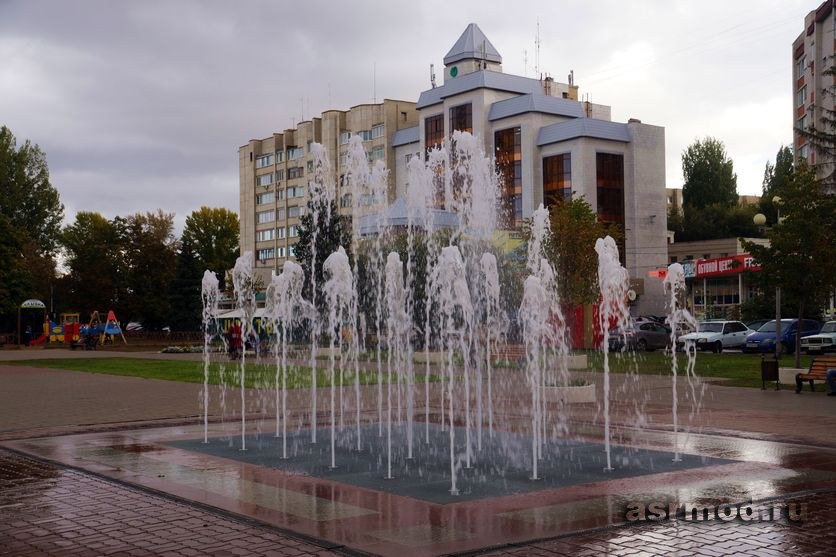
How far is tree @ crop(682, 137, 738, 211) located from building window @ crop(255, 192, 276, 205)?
47841 mm

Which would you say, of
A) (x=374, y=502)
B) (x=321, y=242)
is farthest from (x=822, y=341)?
(x=374, y=502)

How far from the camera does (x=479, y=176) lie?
29.0 metres

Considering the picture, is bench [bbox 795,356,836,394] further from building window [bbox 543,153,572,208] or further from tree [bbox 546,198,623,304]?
building window [bbox 543,153,572,208]

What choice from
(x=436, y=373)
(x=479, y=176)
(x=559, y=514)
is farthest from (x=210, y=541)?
(x=479, y=176)

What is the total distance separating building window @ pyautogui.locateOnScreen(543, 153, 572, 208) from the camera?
69438 mm

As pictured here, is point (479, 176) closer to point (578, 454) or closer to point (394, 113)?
point (578, 454)

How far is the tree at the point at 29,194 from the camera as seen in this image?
75.6 metres

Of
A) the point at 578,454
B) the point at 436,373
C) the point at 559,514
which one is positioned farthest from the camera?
the point at 436,373

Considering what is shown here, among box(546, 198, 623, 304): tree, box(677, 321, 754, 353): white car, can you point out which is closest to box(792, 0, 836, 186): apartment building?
box(677, 321, 754, 353): white car

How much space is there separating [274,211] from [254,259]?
249 inches

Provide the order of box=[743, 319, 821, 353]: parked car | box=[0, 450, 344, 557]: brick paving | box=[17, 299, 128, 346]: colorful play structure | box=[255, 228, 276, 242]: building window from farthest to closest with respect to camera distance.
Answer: box=[255, 228, 276, 242]: building window
box=[17, 299, 128, 346]: colorful play structure
box=[743, 319, 821, 353]: parked car
box=[0, 450, 344, 557]: brick paving

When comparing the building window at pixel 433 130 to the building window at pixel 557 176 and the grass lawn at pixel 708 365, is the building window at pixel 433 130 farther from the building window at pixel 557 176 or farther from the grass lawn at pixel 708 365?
the grass lawn at pixel 708 365

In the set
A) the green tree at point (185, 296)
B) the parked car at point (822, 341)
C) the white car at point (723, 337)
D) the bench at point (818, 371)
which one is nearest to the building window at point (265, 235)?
the green tree at point (185, 296)

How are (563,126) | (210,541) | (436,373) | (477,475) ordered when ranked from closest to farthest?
(210,541), (477,475), (436,373), (563,126)
